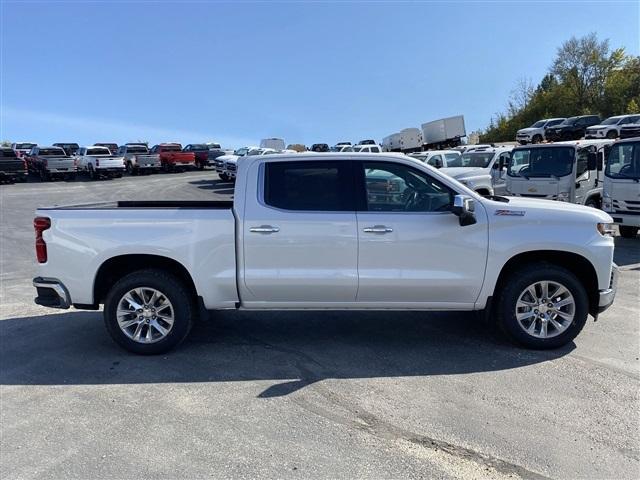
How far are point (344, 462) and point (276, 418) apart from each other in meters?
0.75

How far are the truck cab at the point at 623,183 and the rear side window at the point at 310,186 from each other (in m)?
7.80

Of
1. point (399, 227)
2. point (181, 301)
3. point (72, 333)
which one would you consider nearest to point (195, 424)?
point (181, 301)

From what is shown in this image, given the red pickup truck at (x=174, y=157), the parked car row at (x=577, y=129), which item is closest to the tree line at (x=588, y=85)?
the parked car row at (x=577, y=129)

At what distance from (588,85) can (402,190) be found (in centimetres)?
7080

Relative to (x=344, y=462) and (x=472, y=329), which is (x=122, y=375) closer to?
(x=344, y=462)

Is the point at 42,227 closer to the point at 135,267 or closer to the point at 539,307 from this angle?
the point at 135,267

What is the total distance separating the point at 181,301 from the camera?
4961 mm

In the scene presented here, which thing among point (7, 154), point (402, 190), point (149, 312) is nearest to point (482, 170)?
point (402, 190)

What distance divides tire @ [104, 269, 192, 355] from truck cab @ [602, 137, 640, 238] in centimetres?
904

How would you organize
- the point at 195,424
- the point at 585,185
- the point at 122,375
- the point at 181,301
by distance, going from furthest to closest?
the point at 585,185 < the point at 181,301 < the point at 122,375 < the point at 195,424

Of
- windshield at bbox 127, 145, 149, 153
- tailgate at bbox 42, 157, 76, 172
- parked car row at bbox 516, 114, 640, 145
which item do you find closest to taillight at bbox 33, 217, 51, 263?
tailgate at bbox 42, 157, 76, 172

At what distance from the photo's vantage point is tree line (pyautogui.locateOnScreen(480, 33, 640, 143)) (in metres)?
60.1

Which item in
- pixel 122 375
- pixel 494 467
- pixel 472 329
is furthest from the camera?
pixel 472 329

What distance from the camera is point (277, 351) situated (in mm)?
5117
